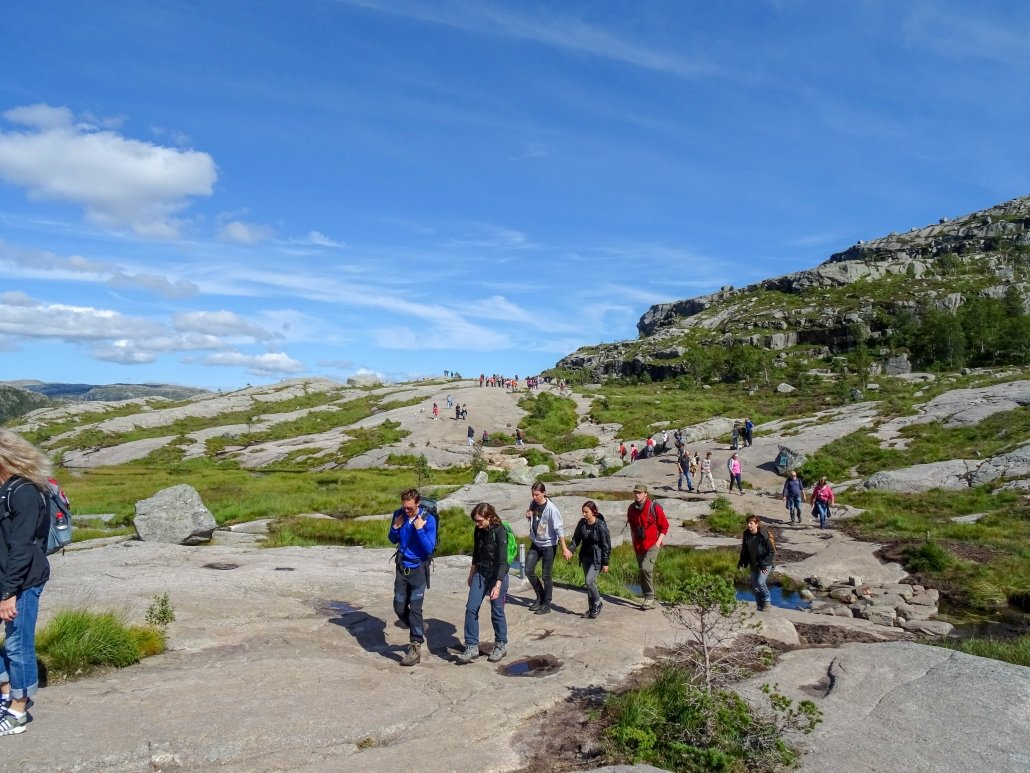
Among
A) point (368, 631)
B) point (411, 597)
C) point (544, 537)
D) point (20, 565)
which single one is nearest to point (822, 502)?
point (544, 537)

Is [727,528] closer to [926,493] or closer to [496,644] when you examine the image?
[926,493]

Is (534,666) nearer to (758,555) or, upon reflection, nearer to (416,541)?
(416,541)

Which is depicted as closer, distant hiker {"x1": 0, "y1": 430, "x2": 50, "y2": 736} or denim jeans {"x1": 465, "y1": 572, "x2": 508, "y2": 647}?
distant hiker {"x1": 0, "y1": 430, "x2": 50, "y2": 736}

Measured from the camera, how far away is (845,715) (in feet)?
26.3

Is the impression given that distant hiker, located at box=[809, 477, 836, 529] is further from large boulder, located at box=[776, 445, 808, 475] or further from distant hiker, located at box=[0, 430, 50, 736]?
distant hiker, located at box=[0, 430, 50, 736]

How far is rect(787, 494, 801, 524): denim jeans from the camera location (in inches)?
1117

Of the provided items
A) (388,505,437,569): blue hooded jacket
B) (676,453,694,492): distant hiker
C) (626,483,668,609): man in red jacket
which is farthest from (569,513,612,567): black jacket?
(676,453,694,492): distant hiker

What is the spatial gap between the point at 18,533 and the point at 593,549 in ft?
32.7

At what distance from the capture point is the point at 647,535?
14.3 metres

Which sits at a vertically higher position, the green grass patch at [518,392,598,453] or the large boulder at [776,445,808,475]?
the green grass patch at [518,392,598,453]

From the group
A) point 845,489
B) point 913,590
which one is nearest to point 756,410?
point 845,489

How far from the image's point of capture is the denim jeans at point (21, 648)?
22.4 feet

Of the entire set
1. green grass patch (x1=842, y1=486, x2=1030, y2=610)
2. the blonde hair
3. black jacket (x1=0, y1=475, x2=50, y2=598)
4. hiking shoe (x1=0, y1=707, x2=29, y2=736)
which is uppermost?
the blonde hair

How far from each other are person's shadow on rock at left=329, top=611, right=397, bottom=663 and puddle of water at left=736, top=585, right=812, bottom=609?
1116 centimetres
